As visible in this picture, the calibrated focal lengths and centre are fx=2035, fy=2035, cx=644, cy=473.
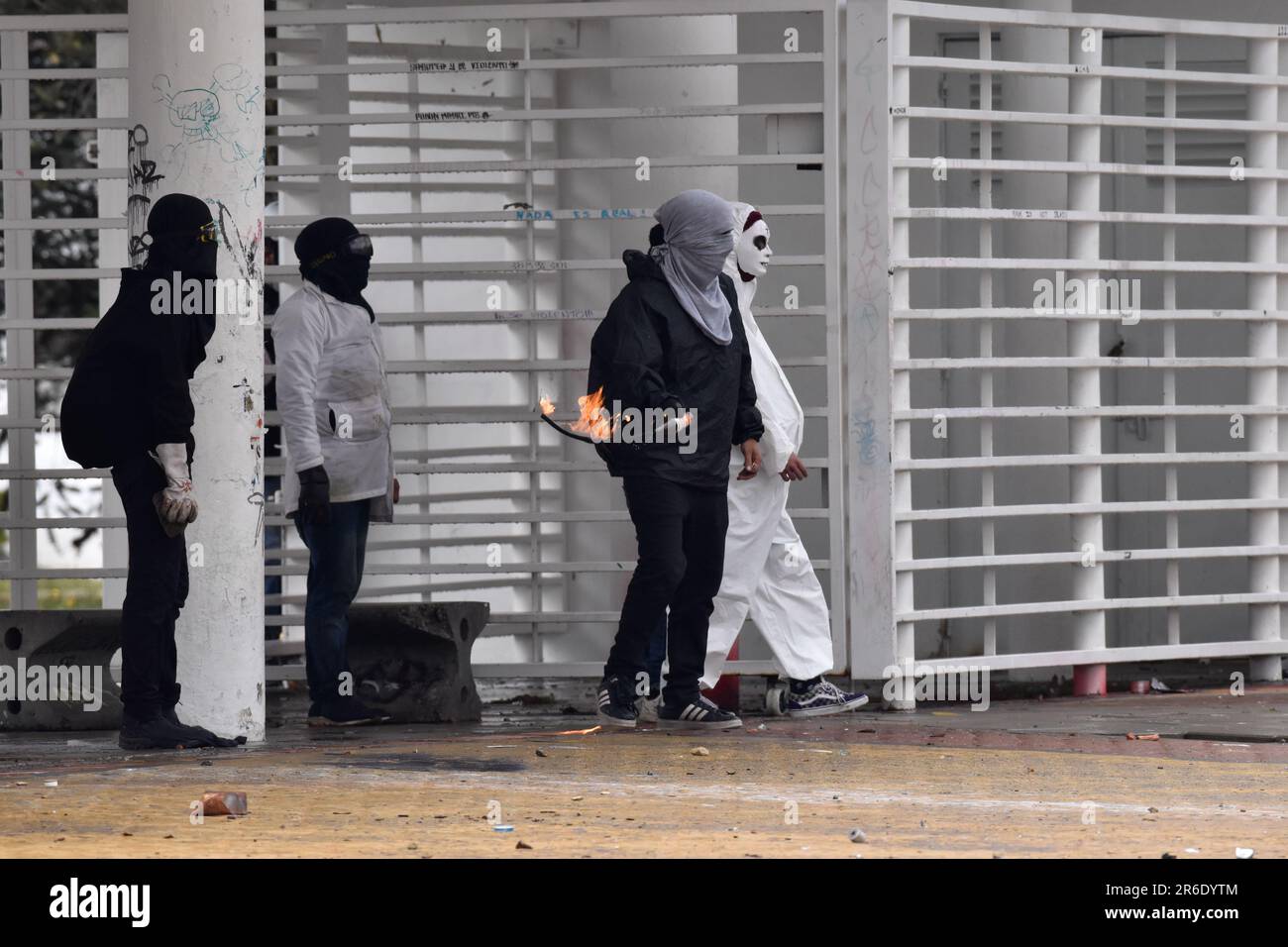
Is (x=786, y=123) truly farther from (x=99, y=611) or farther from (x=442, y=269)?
(x=99, y=611)

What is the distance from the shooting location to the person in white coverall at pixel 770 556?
839 cm

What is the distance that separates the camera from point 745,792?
6.43 metres

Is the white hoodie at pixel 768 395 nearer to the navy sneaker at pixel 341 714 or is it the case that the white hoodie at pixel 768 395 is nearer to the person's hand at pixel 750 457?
the person's hand at pixel 750 457

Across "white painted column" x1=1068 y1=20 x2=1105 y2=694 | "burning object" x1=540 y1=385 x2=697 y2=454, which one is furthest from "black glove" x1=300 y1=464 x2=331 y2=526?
"white painted column" x1=1068 y1=20 x2=1105 y2=694

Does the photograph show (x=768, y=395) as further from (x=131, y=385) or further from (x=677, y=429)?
(x=131, y=385)

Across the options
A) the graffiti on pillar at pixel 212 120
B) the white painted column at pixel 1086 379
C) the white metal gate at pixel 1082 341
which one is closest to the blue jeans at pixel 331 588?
the graffiti on pillar at pixel 212 120

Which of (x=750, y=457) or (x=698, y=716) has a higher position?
(x=750, y=457)

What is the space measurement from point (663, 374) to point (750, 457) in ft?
1.73

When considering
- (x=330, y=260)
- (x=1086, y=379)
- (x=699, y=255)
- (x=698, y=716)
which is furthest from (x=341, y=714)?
(x=1086, y=379)

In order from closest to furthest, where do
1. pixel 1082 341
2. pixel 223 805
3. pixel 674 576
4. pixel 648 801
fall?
pixel 223 805 < pixel 648 801 < pixel 674 576 < pixel 1082 341

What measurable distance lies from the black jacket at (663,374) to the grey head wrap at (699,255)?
0.13ft

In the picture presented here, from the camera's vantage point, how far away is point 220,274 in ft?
25.1

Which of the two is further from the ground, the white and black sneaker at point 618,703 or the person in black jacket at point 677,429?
the person in black jacket at point 677,429

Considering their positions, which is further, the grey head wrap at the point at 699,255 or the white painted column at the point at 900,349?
the white painted column at the point at 900,349
